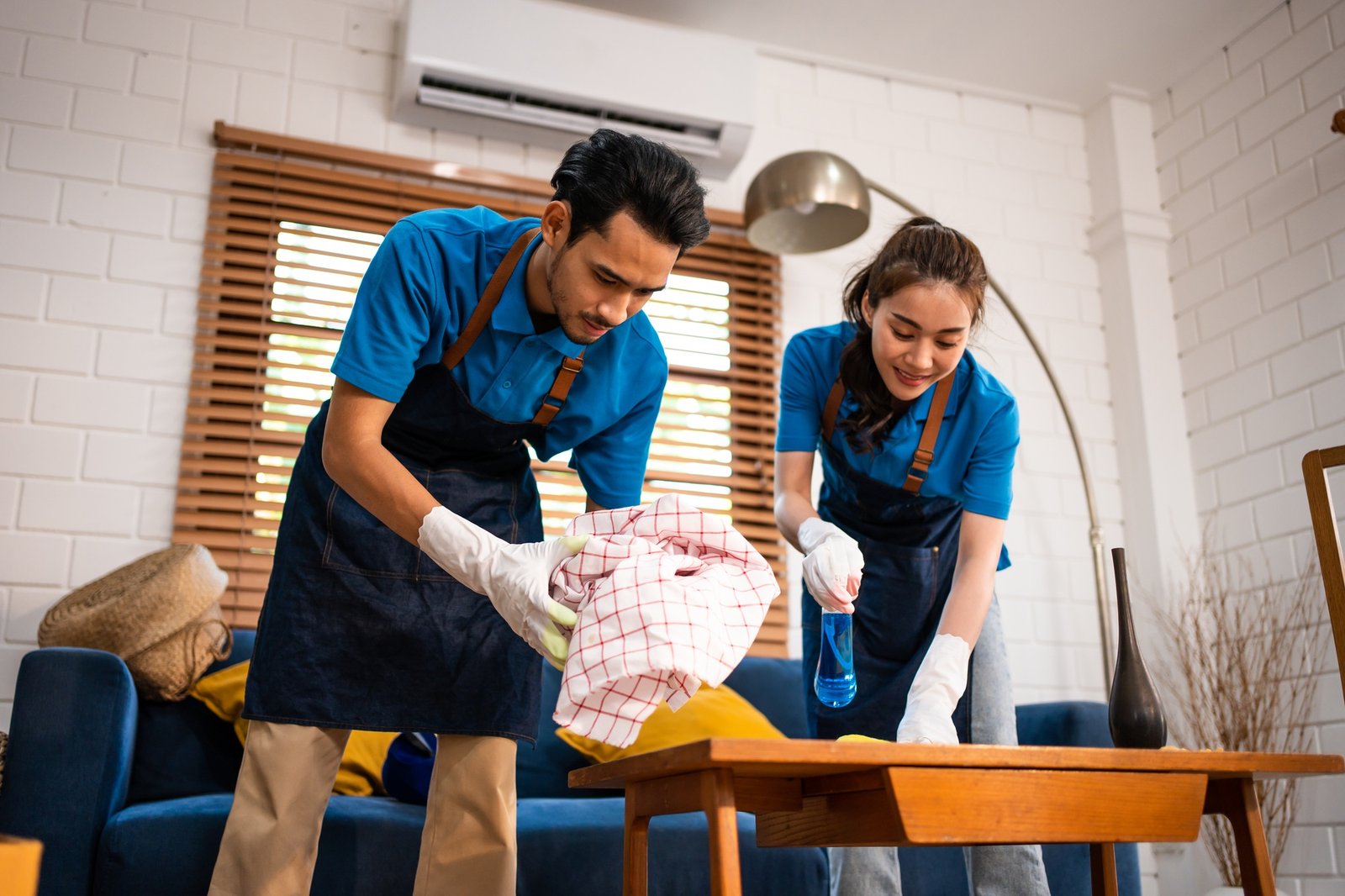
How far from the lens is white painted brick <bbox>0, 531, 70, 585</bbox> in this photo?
3025 mm

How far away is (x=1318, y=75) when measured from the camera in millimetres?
3707

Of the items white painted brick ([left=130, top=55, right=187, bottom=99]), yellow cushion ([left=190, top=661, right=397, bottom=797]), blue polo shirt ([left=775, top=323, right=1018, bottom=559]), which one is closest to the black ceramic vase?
blue polo shirt ([left=775, top=323, right=1018, bottom=559])

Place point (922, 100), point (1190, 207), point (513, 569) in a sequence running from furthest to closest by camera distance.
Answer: point (922, 100), point (1190, 207), point (513, 569)

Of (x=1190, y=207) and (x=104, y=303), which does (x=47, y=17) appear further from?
(x=1190, y=207)

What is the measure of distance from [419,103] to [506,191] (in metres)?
0.36

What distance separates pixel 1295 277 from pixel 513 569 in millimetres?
3092

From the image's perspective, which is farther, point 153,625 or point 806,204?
point 806,204

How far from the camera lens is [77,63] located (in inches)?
133

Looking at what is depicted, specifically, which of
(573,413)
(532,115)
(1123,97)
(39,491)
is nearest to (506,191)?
(532,115)

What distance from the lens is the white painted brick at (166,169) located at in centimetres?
335

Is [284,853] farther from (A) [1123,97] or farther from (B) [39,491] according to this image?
(A) [1123,97]

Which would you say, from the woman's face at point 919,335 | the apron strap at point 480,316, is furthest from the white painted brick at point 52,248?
the woman's face at point 919,335

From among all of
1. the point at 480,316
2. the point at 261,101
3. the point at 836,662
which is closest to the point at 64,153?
the point at 261,101

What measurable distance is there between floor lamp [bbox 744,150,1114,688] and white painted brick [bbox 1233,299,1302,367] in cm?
68
